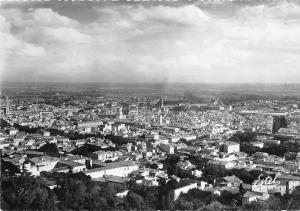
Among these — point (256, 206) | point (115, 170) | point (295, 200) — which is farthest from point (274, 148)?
point (256, 206)

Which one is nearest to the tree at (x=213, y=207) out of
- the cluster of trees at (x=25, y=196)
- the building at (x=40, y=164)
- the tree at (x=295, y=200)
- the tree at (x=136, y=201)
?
the tree at (x=136, y=201)

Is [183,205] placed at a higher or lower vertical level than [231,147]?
higher

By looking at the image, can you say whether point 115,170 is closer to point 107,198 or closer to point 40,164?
point 40,164

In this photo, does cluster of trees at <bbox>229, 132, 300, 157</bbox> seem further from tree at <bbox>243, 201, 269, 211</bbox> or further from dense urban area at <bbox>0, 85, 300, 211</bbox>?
tree at <bbox>243, 201, 269, 211</bbox>

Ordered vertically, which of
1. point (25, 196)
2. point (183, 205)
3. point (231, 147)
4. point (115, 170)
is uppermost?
point (25, 196)

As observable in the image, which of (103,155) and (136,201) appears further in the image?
(103,155)

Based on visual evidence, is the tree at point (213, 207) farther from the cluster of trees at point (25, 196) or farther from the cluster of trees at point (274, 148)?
the cluster of trees at point (274, 148)

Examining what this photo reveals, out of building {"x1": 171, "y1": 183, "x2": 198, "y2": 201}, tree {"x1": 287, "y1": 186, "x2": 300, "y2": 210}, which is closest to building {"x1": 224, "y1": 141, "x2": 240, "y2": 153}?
tree {"x1": 287, "y1": 186, "x2": 300, "y2": 210}

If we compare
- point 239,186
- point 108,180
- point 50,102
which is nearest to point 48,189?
point 108,180
